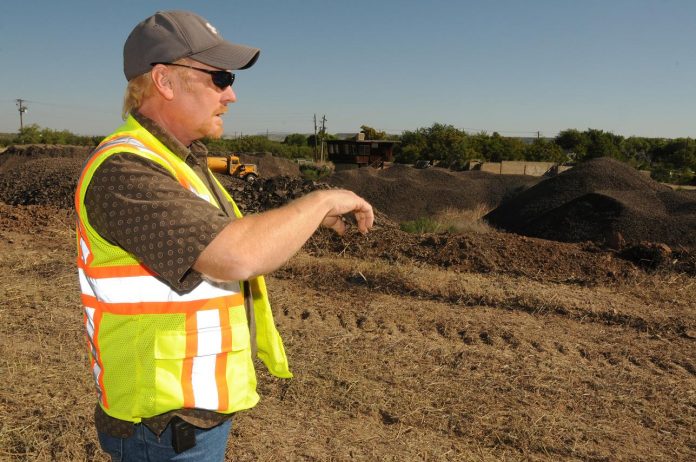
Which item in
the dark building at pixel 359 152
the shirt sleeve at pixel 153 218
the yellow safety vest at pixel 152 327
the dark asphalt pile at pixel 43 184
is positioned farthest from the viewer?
the dark building at pixel 359 152

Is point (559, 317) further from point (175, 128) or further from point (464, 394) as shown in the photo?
point (175, 128)

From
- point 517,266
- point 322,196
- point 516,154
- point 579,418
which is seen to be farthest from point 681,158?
point 322,196

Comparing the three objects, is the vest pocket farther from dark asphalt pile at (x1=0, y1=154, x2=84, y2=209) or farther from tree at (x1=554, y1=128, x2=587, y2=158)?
tree at (x1=554, y1=128, x2=587, y2=158)

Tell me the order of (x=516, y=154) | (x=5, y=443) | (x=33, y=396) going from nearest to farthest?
(x=5, y=443)
(x=33, y=396)
(x=516, y=154)

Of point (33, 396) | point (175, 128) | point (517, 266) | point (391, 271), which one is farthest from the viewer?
point (517, 266)

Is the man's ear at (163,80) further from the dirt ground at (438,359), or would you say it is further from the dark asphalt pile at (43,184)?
the dark asphalt pile at (43,184)

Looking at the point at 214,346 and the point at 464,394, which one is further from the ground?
the point at 214,346

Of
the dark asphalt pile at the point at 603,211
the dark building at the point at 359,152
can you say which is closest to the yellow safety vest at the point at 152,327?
the dark asphalt pile at the point at 603,211

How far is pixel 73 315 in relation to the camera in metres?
6.04

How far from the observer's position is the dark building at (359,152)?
1617 inches

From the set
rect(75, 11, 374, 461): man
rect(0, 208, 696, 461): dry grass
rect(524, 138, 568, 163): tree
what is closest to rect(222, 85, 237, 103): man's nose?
rect(75, 11, 374, 461): man

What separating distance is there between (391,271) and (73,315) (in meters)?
4.04

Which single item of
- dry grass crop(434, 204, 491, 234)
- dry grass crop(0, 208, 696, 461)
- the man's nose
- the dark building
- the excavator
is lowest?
dry grass crop(0, 208, 696, 461)

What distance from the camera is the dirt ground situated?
3.89 metres
